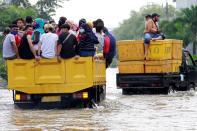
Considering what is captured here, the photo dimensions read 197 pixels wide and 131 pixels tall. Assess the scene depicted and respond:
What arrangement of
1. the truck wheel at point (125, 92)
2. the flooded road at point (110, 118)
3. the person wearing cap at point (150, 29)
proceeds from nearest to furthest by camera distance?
the flooded road at point (110, 118), the person wearing cap at point (150, 29), the truck wheel at point (125, 92)

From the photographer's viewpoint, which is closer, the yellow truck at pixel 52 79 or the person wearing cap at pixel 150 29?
the yellow truck at pixel 52 79

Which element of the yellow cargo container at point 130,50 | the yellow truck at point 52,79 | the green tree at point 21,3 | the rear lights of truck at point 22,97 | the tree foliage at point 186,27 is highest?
the green tree at point 21,3

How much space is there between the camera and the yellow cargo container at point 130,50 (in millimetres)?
25386

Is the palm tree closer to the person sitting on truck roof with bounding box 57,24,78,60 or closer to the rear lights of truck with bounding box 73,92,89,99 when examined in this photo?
the person sitting on truck roof with bounding box 57,24,78,60

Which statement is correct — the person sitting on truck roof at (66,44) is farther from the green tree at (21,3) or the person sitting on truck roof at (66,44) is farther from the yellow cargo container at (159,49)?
the green tree at (21,3)

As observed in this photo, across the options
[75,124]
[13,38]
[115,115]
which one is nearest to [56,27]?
[13,38]

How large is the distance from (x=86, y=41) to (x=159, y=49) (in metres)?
7.44

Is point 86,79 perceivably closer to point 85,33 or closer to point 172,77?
point 85,33

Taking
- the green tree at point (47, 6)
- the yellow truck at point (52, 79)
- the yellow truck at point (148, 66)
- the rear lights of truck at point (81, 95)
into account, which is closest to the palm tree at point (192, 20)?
the green tree at point (47, 6)

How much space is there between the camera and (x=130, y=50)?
2552 centimetres

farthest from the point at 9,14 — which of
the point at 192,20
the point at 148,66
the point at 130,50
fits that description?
the point at 148,66

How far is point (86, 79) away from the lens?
1748 cm

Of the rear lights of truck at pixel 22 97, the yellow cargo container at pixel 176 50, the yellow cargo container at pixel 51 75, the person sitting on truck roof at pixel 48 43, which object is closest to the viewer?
the yellow cargo container at pixel 51 75

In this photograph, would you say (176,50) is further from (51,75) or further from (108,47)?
(51,75)
